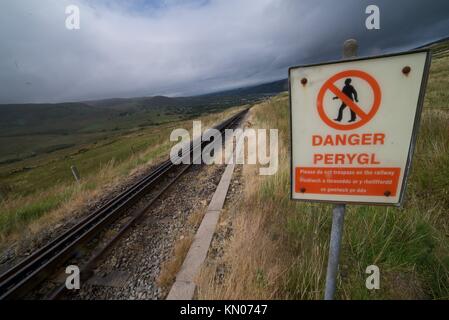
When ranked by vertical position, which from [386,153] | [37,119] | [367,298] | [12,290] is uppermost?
[37,119]

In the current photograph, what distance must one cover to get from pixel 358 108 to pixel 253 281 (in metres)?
1.93

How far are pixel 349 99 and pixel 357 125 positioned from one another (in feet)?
0.57

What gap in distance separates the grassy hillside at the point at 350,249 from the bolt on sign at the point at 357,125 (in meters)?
1.18

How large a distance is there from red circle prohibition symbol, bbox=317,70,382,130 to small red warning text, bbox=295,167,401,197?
0.30 meters

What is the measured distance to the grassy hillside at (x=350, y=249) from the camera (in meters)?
2.10

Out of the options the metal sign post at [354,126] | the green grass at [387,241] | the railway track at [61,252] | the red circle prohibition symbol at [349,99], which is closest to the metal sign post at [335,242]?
the metal sign post at [354,126]

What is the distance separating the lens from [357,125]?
1339 mm

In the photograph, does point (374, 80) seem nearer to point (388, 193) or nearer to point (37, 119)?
point (388, 193)

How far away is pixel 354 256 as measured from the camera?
248 centimetres

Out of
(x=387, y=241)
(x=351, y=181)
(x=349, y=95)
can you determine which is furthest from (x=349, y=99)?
(x=387, y=241)

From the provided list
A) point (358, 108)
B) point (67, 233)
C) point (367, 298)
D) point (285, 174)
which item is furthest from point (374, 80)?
point (67, 233)

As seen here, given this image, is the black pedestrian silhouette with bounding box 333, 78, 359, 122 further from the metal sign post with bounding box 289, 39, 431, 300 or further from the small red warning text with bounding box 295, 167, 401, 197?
the small red warning text with bounding box 295, 167, 401, 197

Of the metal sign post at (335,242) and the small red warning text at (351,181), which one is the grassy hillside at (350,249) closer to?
the metal sign post at (335,242)

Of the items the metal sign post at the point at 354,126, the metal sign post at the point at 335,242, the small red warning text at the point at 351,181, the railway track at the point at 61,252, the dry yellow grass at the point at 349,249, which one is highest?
the metal sign post at the point at 354,126
